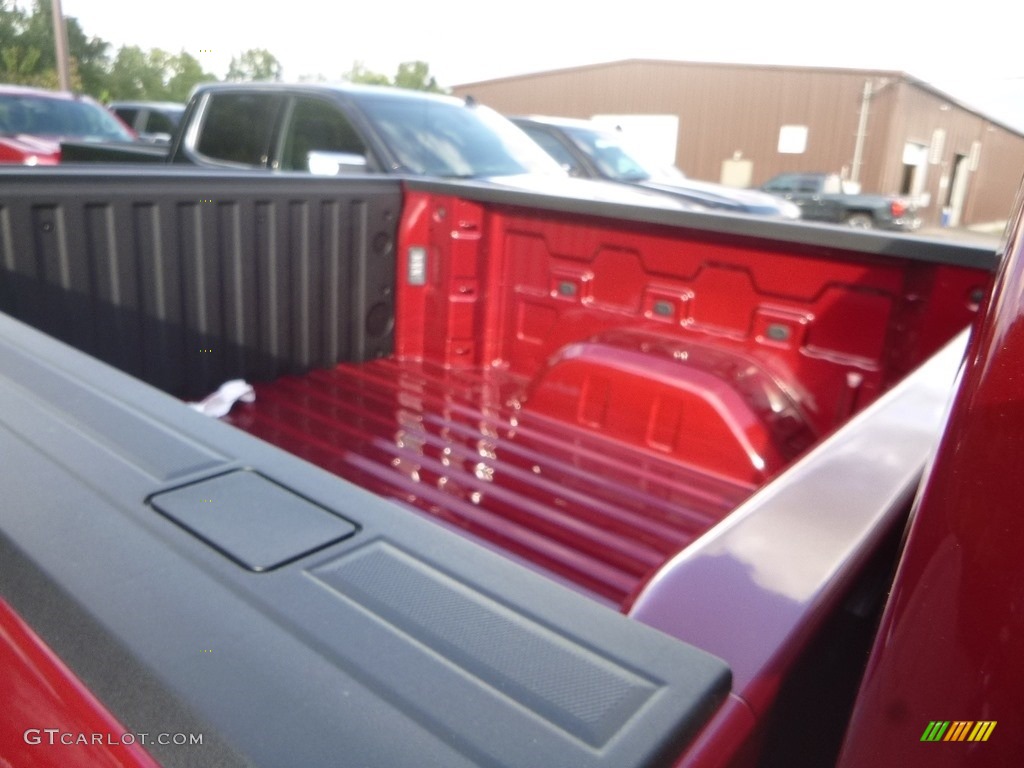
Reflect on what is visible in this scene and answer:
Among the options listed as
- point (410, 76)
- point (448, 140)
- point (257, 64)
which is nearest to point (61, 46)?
point (257, 64)

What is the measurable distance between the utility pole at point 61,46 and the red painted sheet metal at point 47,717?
37.2ft

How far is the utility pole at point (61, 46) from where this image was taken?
10.4 meters

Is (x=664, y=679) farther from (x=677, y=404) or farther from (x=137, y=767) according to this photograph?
(x=677, y=404)

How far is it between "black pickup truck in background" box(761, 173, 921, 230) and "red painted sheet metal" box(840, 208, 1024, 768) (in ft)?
63.4

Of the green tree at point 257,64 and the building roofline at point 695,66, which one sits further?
the building roofline at point 695,66

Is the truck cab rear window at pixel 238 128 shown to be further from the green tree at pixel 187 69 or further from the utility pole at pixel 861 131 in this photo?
the utility pole at pixel 861 131

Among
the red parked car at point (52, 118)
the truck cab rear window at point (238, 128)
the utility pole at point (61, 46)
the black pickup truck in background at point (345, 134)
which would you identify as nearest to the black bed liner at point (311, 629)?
the black pickup truck in background at point (345, 134)

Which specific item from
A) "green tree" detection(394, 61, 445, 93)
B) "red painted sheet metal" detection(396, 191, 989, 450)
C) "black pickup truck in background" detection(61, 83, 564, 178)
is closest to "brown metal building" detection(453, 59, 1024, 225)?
"green tree" detection(394, 61, 445, 93)

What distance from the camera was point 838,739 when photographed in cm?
115

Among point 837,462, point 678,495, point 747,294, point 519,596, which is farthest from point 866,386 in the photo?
point 519,596

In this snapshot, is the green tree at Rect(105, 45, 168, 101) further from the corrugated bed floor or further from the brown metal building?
the brown metal building

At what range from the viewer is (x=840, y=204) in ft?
65.4

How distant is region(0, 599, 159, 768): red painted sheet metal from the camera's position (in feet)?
2.66

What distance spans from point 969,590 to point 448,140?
4.72 m
